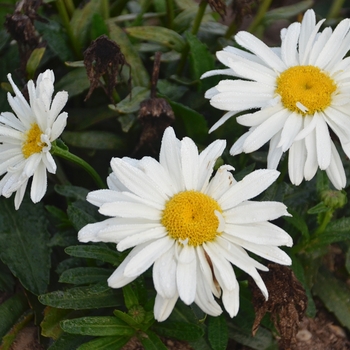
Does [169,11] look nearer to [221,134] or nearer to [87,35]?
[87,35]

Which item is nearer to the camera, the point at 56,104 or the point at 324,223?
the point at 56,104

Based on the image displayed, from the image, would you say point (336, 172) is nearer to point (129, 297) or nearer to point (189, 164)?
point (189, 164)

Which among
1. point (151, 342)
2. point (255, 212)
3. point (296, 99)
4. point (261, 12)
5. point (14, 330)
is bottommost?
point (14, 330)

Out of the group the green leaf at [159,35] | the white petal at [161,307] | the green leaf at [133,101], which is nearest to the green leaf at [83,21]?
the green leaf at [159,35]

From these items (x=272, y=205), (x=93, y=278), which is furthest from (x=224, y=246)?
(x=93, y=278)

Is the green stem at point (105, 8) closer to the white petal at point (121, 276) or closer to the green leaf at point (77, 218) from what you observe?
the green leaf at point (77, 218)

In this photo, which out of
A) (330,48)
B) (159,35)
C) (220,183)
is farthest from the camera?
(159,35)

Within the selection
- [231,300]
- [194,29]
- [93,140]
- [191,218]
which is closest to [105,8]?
[194,29]
